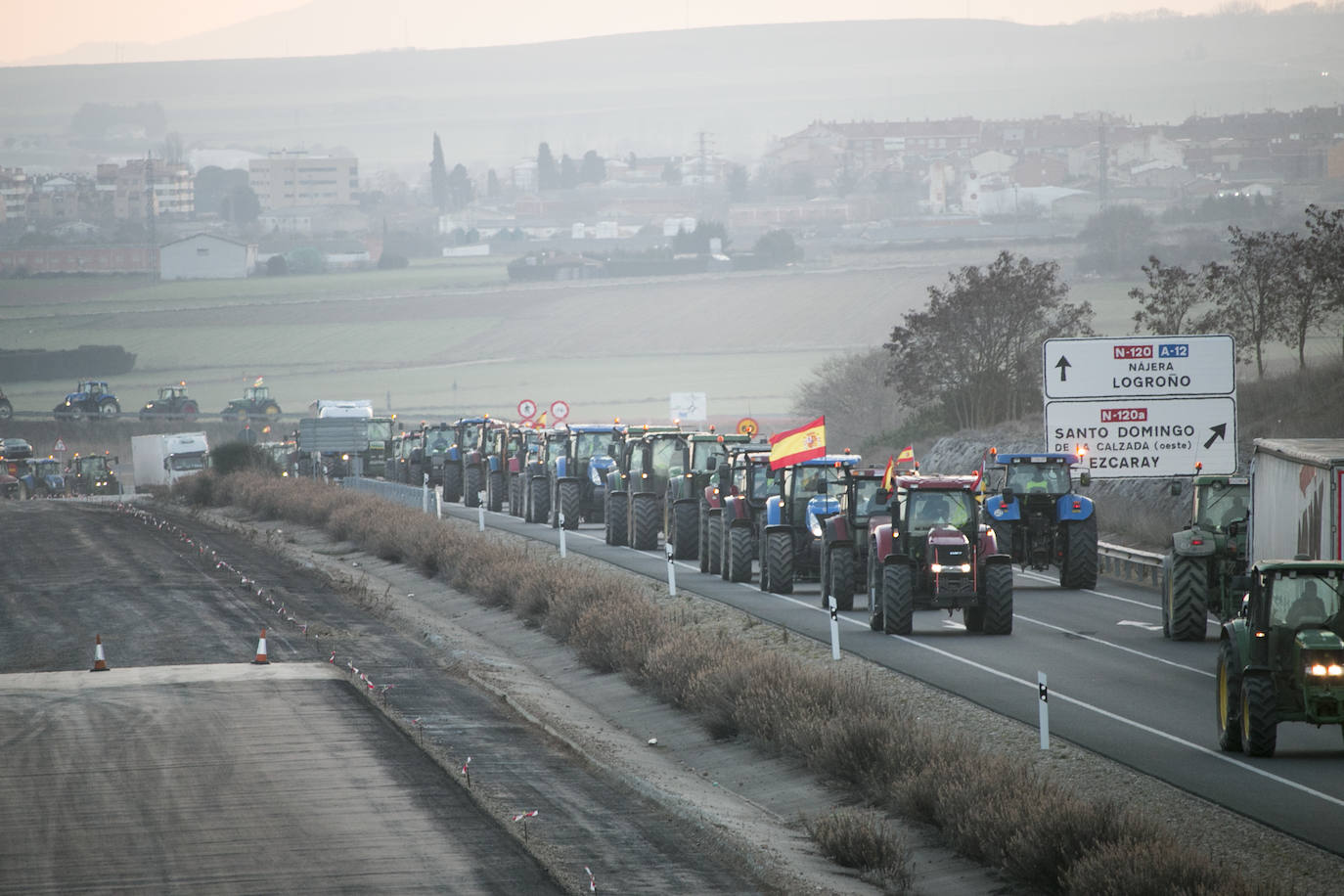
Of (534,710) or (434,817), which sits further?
(534,710)

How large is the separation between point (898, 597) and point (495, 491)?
2786cm

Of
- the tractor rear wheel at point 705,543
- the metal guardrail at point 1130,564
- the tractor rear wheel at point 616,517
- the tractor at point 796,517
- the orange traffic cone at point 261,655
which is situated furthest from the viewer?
the tractor rear wheel at point 616,517

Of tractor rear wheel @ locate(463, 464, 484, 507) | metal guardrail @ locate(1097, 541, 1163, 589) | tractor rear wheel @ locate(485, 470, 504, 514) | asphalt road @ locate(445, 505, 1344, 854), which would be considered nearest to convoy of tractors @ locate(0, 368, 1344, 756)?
asphalt road @ locate(445, 505, 1344, 854)

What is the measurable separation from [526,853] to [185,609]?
17.0 meters

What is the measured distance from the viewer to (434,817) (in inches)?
538

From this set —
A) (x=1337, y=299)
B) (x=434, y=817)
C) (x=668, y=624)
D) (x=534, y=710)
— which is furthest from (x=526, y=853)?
(x=1337, y=299)

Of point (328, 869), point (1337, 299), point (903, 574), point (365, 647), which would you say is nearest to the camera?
point (328, 869)

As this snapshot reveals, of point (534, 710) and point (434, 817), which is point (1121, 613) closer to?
point (534, 710)

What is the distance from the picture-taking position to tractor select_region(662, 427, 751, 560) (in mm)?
33750

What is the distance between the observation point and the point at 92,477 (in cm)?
7444

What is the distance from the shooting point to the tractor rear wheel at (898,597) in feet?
74.6

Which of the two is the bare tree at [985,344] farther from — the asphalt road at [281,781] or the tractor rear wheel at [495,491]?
the asphalt road at [281,781]

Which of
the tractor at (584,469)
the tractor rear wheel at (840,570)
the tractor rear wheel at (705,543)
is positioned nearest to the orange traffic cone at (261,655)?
the tractor rear wheel at (840,570)

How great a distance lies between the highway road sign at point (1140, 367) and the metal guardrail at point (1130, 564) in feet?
10.1
